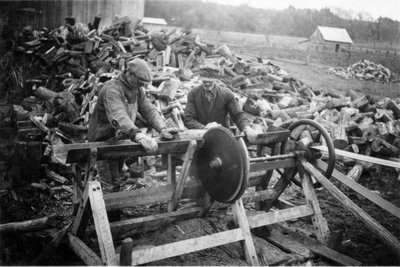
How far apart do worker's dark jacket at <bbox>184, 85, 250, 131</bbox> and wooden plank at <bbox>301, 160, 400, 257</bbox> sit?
49.8 inches

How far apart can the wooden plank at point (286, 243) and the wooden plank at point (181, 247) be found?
2.49 feet

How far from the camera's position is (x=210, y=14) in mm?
35500

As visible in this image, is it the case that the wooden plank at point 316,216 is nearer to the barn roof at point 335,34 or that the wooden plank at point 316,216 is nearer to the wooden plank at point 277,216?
the wooden plank at point 277,216

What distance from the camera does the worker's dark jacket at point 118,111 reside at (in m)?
3.72

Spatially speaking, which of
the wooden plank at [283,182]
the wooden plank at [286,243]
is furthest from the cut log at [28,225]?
the wooden plank at [283,182]

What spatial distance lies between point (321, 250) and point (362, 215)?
61 centimetres

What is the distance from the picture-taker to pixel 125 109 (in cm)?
391

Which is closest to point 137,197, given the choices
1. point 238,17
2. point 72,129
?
point 72,129

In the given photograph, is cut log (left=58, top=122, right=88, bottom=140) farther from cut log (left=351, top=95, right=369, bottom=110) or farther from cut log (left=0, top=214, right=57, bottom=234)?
cut log (left=351, top=95, right=369, bottom=110)

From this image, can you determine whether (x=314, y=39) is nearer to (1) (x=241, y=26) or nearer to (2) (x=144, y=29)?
(1) (x=241, y=26)

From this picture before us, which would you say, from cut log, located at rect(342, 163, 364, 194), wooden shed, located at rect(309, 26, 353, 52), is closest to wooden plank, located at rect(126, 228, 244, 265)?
cut log, located at rect(342, 163, 364, 194)

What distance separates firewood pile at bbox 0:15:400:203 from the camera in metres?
6.54

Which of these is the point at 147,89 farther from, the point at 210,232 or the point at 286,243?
the point at 286,243

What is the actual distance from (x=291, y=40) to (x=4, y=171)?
1269 inches
